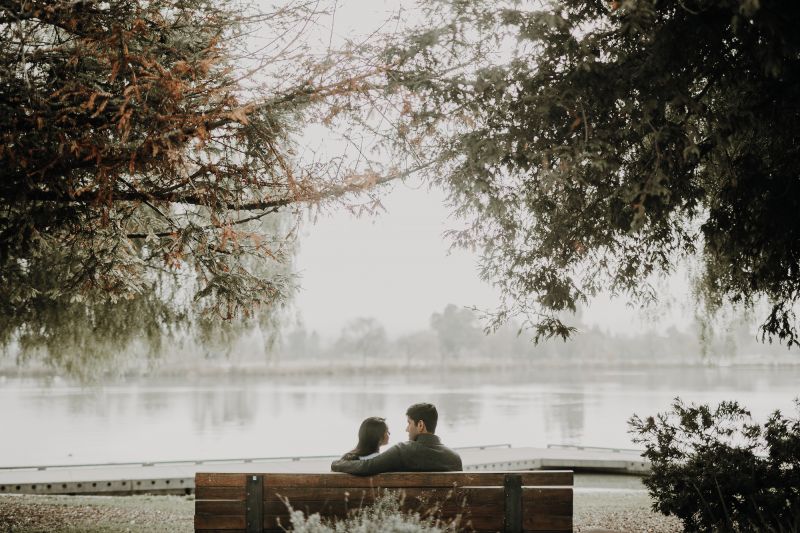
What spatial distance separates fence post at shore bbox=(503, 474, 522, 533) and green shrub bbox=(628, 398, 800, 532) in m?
1.49

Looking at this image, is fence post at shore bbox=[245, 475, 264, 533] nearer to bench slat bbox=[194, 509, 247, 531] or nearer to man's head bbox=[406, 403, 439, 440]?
bench slat bbox=[194, 509, 247, 531]

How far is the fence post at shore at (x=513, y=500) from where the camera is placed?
4.27m

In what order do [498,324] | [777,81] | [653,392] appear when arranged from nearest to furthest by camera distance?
[777,81] → [498,324] → [653,392]

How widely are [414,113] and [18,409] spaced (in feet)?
105

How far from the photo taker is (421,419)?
4.79 meters

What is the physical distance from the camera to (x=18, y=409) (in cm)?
3122

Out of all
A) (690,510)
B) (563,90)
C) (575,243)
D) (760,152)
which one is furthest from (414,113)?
(690,510)

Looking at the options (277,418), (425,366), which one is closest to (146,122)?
(277,418)

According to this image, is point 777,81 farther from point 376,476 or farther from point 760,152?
point 376,476

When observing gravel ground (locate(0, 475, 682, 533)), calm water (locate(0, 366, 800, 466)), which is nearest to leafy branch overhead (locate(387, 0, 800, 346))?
gravel ground (locate(0, 475, 682, 533))

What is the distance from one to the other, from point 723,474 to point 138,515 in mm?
5957

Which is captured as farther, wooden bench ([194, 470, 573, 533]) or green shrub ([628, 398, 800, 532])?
green shrub ([628, 398, 800, 532])

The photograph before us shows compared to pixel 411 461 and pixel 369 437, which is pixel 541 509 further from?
pixel 369 437

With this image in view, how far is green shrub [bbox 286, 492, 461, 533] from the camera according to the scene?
11.8 ft
